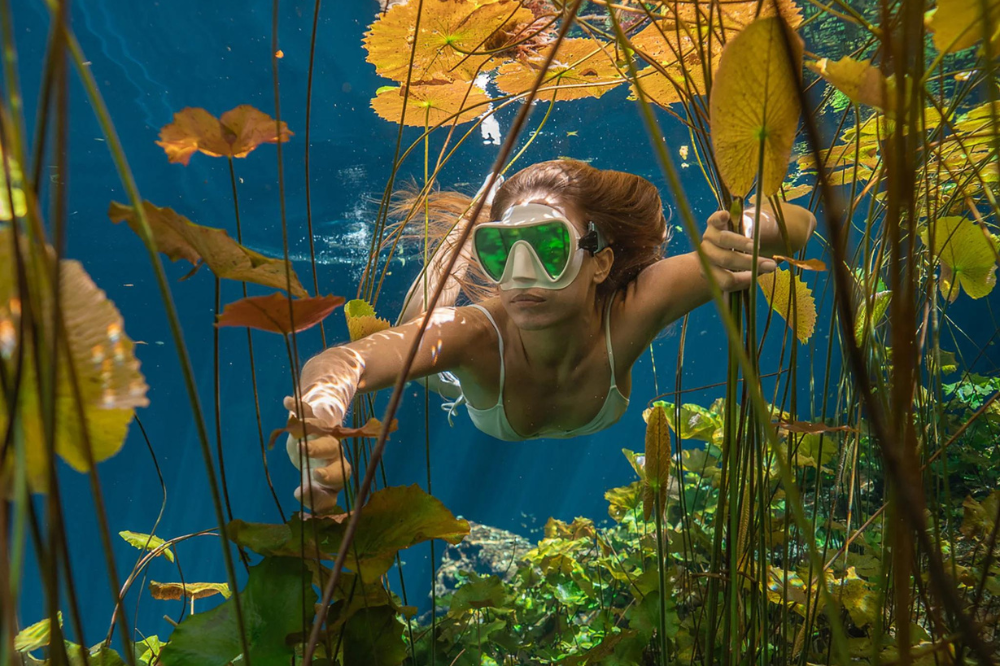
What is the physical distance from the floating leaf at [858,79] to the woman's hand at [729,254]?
1.35 ft

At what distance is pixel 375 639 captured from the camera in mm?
1029

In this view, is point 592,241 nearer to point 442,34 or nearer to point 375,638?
point 442,34

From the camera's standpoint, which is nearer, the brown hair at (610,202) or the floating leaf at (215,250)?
the floating leaf at (215,250)

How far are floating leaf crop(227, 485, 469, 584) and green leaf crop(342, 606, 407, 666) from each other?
0.39 feet

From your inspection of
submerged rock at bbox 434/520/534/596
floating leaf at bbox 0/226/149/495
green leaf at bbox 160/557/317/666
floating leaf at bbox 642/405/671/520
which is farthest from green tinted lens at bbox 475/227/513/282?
submerged rock at bbox 434/520/534/596

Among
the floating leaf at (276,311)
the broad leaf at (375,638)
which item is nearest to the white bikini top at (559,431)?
the broad leaf at (375,638)

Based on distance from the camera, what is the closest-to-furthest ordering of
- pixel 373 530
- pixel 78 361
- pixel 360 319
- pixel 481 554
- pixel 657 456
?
1. pixel 78 361
2. pixel 373 530
3. pixel 360 319
4. pixel 657 456
5. pixel 481 554

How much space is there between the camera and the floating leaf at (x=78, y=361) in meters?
0.56

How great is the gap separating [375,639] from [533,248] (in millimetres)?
1658

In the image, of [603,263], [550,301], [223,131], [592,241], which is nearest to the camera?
[223,131]

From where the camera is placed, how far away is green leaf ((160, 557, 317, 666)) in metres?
0.91

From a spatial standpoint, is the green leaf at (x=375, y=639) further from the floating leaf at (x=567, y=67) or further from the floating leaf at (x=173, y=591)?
the floating leaf at (x=567, y=67)

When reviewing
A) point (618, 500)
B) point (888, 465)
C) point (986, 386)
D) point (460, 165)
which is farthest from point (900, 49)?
point (460, 165)

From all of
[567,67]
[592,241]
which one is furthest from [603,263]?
[567,67]
